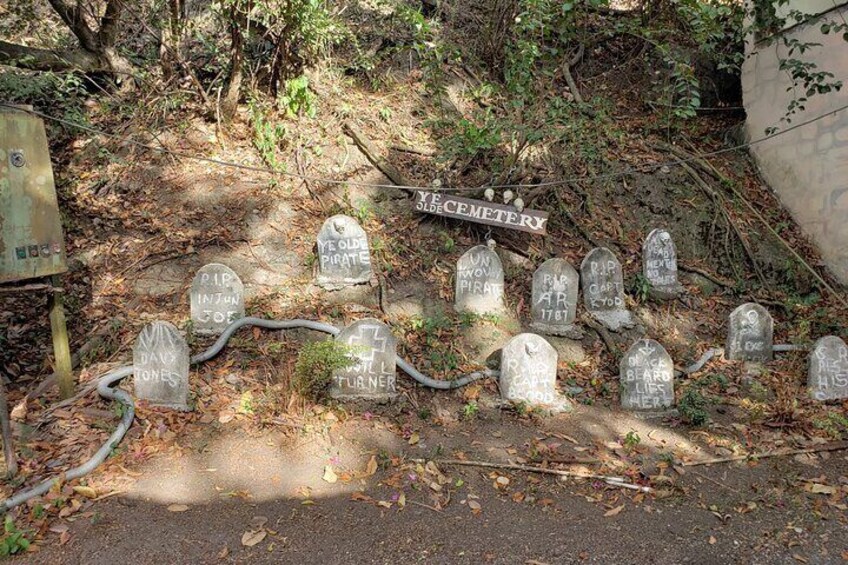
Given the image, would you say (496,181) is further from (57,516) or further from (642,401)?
(57,516)

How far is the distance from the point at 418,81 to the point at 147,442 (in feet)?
21.1

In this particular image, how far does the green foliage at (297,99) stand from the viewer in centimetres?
697

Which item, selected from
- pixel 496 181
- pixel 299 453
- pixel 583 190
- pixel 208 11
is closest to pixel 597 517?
pixel 299 453

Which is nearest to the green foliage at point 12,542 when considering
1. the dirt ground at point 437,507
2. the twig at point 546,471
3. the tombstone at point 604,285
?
the dirt ground at point 437,507

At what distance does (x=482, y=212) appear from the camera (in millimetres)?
6309

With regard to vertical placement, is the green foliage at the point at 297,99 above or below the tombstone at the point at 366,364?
above

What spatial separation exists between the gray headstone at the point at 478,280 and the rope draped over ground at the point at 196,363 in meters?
0.90

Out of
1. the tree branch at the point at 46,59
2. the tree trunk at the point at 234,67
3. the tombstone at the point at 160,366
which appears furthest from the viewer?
the tree trunk at the point at 234,67

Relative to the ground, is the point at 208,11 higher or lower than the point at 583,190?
higher

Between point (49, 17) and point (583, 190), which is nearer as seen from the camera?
point (583, 190)

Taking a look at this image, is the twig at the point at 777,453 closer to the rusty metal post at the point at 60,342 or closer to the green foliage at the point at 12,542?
the green foliage at the point at 12,542

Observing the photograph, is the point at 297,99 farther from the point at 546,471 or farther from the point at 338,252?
the point at 546,471

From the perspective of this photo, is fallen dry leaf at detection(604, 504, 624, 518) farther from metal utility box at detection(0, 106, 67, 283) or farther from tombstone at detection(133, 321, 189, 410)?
metal utility box at detection(0, 106, 67, 283)

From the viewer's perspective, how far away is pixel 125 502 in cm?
351
